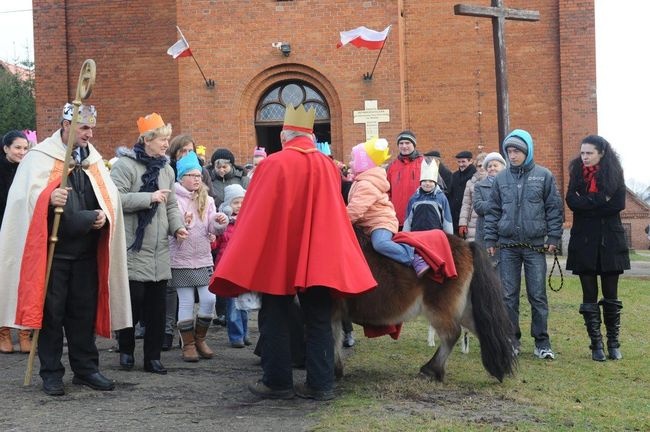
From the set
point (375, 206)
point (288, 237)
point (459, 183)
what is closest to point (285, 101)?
point (459, 183)

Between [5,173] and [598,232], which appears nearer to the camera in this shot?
[598,232]

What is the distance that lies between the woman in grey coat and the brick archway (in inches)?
469

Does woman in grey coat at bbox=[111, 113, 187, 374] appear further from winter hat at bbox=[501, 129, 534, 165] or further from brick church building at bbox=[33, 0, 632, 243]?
brick church building at bbox=[33, 0, 632, 243]

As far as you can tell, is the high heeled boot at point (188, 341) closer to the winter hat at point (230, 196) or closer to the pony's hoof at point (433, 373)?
the winter hat at point (230, 196)

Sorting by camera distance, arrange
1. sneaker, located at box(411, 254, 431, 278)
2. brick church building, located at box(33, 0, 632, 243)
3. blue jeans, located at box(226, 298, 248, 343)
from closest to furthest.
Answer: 1. sneaker, located at box(411, 254, 431, 278)
2. blue jeans, located at box(226, 298, 248, 343)
3. brick church building, located at box(33, 0, 632, 243)

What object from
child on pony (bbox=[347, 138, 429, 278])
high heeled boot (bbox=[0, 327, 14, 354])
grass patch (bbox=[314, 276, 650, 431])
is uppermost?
child on pony (bbox=[347, 138, 429, 278])

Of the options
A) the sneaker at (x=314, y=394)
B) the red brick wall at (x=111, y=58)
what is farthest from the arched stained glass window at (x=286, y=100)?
the sneaker at (x=314, y=394)

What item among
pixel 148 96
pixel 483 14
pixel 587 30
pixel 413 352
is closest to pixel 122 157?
pixel 413 352

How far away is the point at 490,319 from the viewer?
24.2ft

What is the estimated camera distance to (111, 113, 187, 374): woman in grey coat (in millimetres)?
7719

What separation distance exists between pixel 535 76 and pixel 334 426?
17185 mm

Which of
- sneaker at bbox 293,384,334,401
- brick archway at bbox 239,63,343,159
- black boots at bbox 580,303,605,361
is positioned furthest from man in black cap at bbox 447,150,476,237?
brick archway at bbox 239,63,343,159

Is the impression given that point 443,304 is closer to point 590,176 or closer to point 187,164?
point 590,176

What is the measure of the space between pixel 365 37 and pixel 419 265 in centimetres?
1182
